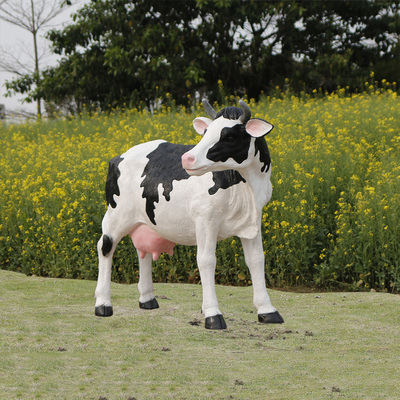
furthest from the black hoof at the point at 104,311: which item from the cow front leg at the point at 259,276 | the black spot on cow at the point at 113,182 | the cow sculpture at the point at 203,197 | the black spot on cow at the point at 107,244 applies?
the cow front leg at the point at 259,276

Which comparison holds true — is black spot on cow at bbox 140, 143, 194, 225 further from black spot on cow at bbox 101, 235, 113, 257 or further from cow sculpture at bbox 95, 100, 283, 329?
black spot on cow at bbox 101, 235, 113, 257

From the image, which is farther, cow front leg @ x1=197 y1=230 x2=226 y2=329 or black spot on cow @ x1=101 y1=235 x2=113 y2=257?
black spot on cow @ x1=101 y1=235 x2=113 y2=257

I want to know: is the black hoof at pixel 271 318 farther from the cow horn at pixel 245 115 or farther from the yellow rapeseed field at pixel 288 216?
the yellow rapeseed field at pixel 288 216

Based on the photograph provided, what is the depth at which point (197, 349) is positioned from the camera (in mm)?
3893

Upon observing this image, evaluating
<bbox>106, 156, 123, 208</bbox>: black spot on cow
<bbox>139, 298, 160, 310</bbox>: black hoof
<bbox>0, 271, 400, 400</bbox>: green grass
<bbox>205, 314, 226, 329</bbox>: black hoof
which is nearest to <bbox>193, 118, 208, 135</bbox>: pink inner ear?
<bbox>106, 156, 123, 208</bbox>: black spot on cow

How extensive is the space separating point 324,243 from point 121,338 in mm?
3068

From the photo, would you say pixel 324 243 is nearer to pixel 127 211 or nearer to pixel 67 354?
pixel 127 211

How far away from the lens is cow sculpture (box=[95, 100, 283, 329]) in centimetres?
387

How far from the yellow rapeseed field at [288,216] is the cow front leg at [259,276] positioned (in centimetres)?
191

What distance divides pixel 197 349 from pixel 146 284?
1120 mm

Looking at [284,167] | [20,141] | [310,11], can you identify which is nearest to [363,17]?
[310,11]

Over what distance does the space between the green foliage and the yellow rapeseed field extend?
22.3 ft

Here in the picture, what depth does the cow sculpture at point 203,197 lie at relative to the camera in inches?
152

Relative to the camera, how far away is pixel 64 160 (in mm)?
9469
